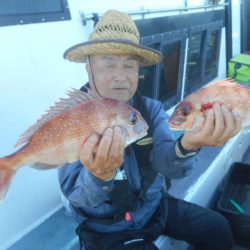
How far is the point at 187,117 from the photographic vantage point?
3.84 ft

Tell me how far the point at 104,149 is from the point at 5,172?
335 mm

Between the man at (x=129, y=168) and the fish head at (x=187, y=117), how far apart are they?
33 mm

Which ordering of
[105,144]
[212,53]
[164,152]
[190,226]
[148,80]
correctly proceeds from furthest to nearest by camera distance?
[212,53], [148,80], [190,226], [164,152], [105,144]

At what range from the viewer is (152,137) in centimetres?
162

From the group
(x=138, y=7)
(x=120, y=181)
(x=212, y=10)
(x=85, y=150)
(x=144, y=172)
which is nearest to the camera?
(x=85, y=150)

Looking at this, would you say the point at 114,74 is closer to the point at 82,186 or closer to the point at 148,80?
the point at 82,186

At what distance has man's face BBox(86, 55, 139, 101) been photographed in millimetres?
1348

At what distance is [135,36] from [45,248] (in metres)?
1.23

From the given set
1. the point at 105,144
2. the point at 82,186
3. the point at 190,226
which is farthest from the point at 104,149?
the point at 190,226

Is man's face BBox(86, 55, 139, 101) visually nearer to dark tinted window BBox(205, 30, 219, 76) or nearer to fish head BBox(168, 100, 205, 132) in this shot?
fish head BBox(168, 100, 205, 132)

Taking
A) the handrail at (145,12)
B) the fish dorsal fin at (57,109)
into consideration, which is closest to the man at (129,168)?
the fish dorsal fin at (57,109)

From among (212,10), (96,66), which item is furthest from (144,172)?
A: (212,10)

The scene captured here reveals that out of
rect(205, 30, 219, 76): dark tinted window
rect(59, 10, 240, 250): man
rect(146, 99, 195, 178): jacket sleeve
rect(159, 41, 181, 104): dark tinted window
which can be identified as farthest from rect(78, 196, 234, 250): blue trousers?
rect(205, 30, 219, 76): dark tinted window

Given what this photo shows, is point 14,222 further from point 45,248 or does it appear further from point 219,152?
point 219,152
